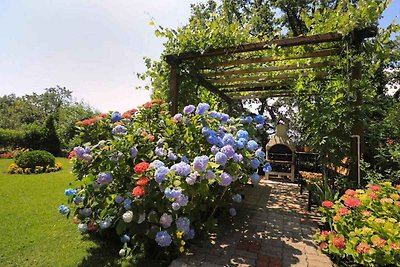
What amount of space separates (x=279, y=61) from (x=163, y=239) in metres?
3.55

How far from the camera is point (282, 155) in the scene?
20.5 ft

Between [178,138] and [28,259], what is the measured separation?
1.83 metres

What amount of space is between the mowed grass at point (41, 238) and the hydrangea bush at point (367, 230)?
2.08 metres

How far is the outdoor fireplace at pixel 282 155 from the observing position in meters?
6.09

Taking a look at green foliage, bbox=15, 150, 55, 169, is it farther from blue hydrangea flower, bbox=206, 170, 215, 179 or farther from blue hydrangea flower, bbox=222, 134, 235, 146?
blue hydrangea flower, bbox=206, 170, 215, 179

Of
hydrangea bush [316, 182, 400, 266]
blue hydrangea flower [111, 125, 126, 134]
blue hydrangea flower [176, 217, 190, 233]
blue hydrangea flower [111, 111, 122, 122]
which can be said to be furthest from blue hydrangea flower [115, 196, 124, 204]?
hydrangea bush [316, 182, 400, 266]

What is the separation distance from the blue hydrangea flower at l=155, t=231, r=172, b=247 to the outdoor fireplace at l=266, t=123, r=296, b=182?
15.4ft

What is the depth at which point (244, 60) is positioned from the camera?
3.96 meters

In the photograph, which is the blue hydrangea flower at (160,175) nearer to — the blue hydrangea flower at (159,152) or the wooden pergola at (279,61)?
the blue hydrangea flower at (159,152)

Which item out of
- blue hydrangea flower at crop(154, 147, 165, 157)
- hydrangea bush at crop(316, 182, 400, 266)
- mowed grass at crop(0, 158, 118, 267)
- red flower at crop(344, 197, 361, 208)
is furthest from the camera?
blue hydrangea flower at crop(154, 147, 165, 157)

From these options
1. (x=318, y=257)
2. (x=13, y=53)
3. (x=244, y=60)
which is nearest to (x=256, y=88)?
(x=244, y=60)

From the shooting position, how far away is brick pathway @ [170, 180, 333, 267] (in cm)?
216

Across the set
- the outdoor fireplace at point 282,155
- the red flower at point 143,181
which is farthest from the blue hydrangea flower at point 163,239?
the outdoor fireplace at point 282,155

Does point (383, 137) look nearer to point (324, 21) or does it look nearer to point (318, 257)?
point (324, 21)
